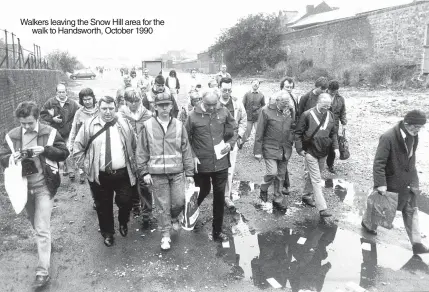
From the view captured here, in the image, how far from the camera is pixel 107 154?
4473mm

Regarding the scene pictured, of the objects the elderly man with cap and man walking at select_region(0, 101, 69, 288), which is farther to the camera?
the elderly man with cap

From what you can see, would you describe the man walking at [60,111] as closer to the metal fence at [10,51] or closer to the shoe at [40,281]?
the shoe at [40,281]

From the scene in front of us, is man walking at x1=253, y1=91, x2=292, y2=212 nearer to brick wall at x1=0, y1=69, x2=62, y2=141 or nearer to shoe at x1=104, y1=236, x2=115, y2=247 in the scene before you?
shoe at x1=104, y1=236, x2=115, y2=247

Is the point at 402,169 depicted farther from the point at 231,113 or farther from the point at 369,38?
the point at 369,38

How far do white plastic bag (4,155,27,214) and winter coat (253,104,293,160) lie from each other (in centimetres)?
334

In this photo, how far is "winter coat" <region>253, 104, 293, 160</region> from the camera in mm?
5805

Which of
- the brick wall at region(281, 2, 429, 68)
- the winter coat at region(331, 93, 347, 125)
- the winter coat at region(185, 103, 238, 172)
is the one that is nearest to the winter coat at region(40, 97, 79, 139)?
the winter coat at region(185, 103, 238, 172)

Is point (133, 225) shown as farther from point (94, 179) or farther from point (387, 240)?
point (387, 240)

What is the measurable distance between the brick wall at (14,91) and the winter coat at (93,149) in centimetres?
478

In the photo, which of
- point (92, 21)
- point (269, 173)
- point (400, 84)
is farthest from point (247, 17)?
point (269, 173)

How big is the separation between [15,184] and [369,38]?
26.7m

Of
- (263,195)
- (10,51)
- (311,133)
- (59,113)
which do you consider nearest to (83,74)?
(10,51)

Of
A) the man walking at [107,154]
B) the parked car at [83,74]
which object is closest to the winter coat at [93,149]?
the man walking at [107,154]

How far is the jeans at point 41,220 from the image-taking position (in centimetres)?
403
